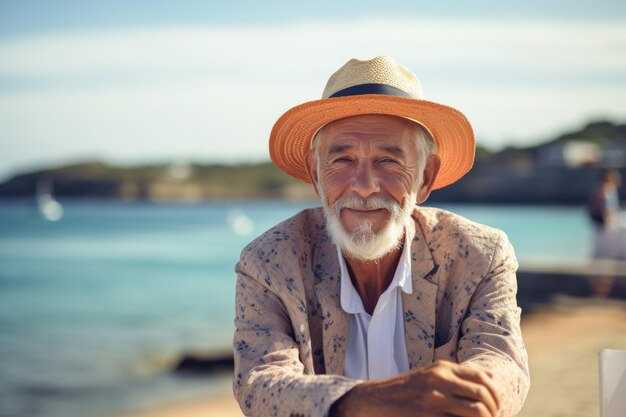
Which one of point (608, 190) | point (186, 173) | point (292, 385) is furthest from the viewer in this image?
point (186, 173)

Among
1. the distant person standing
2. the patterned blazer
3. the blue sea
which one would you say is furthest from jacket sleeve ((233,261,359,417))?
the distant person standing

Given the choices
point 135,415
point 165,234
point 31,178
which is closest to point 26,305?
point 135,415

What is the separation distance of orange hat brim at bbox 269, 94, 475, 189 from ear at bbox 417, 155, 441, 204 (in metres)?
0.03

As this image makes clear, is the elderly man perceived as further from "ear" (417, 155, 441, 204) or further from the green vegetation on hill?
the green vegetation on hill

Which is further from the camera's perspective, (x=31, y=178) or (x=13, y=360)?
(x=31, y=178)

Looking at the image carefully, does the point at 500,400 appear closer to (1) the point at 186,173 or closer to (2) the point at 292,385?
(2) the point at 292,385

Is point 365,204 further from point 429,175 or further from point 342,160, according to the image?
point 429,175

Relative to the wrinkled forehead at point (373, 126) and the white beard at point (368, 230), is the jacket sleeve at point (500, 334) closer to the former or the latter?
the white beard at point (368, 230)

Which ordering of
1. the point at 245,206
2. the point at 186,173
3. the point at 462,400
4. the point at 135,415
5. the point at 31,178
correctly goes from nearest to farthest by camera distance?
the point at 462,400, the point at 135,415, the point at 31,178, the point at 186,173, the point at 245,206

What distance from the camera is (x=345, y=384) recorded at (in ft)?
4.96

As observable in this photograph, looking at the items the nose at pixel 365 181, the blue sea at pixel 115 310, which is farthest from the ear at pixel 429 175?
the blue sea at pixel 115 310

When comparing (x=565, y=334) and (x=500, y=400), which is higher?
(x=500, y=400)

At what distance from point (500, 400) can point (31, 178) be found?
87.1 metres

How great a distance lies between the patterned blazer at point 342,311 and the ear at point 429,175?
5cm
